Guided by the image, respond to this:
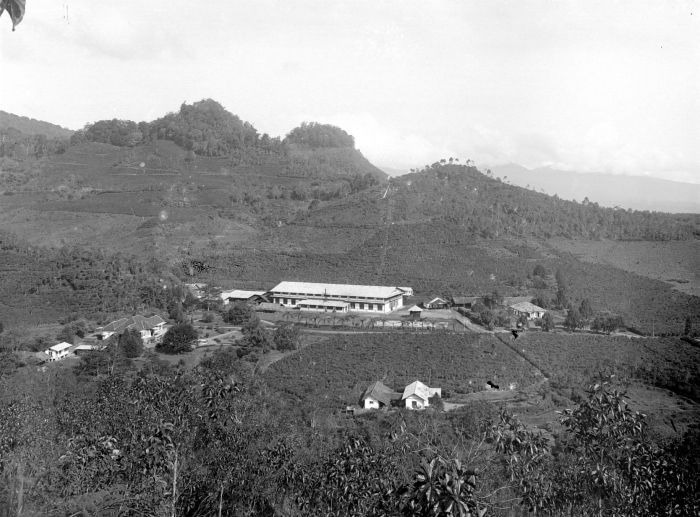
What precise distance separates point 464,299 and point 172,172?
35198 mm

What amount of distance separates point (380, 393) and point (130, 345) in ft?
27.8

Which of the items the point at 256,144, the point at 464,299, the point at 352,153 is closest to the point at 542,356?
the point at 464,299

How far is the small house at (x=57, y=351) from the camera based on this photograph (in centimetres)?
1903

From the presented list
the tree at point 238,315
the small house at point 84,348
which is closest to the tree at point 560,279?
the tree at point 238,315

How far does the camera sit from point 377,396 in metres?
15.2

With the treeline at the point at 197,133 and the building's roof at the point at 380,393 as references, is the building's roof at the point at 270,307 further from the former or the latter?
the treeline at the point at 197,133

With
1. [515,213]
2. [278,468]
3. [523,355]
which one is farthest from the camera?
[515,213]

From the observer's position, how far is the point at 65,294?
24766 mm

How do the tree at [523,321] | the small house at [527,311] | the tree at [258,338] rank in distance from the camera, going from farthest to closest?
1. the small house at [527,311]
2. the tree at [523,321]
3. the tree at [258,338]

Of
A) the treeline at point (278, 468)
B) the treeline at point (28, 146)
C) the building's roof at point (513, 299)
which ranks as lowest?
the building's roof at point (513, 299)

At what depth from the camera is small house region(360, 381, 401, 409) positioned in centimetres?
1500

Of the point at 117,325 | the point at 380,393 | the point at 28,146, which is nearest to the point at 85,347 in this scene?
the point at 117,325

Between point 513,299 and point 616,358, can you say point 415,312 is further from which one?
point 616,358

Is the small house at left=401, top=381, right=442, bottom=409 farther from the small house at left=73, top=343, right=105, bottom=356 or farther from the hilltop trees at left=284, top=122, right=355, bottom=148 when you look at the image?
the hilltop trees at left=284, top=122, right=355, bottom=148
